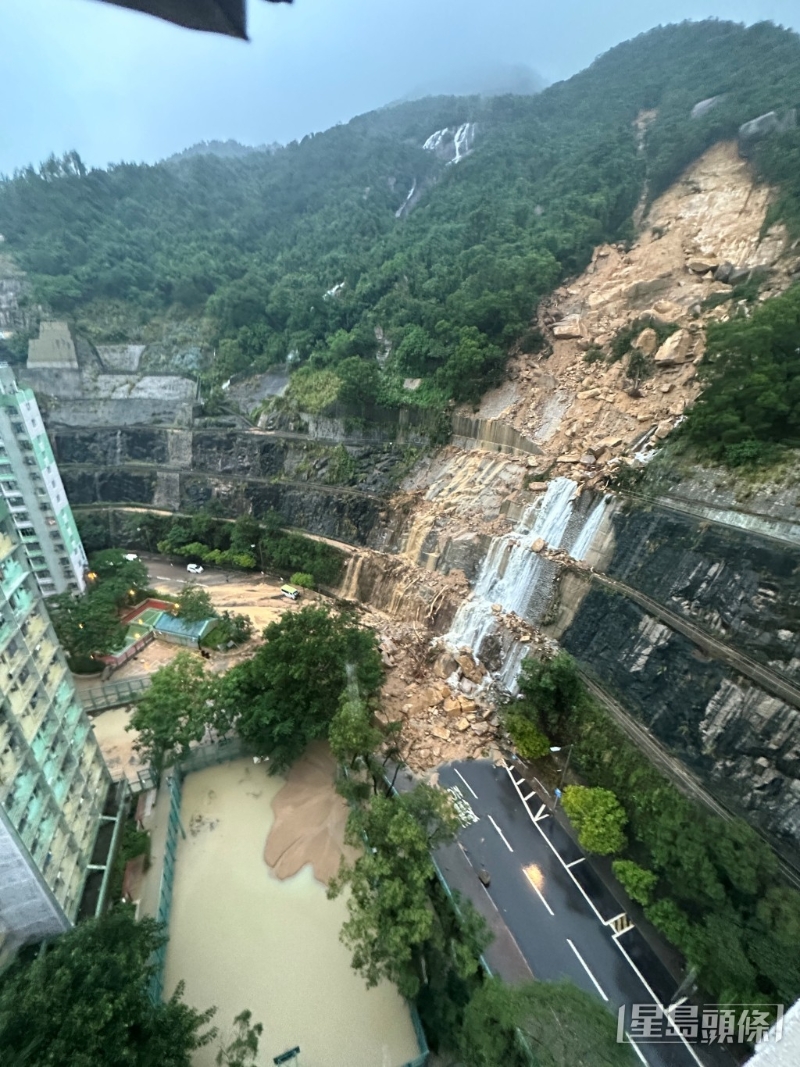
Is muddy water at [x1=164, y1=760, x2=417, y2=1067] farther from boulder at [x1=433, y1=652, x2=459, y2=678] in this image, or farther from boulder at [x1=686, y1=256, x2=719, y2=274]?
boulder at [x1=686, y1=256, x2=719, y2=274]

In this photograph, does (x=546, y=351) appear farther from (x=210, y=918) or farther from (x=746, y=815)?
(x=210, y=918)

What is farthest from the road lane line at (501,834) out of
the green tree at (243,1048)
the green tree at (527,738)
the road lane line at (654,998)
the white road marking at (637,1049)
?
the green tree at (243,1048)

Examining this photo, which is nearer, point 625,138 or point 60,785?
point 60,785

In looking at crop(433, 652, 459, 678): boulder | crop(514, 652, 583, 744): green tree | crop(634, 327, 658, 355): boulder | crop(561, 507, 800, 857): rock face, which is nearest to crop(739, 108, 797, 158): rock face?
crop(634, 327, 658, 355): boulder

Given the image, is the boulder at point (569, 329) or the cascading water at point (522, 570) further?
the boulder at point (569, 329)

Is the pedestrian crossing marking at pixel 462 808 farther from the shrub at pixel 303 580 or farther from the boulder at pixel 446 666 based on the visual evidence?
the shrub at pixel 303 580

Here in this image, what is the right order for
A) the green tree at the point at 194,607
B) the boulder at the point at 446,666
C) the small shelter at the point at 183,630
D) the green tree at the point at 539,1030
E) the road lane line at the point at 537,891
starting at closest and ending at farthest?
the green tree at the point at 539,1030 < the road lane line at the point at 537,891 < the boulder at the point at 446,666 < the small shelter at the point at 183,630 < the green tree at the point at 194,607

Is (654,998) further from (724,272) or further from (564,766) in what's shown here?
(724,272)

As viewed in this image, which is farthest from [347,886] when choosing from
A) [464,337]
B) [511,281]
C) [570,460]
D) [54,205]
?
[54,205]
